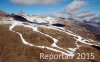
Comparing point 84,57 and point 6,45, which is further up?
point 6,45

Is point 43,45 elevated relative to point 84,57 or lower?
elevated

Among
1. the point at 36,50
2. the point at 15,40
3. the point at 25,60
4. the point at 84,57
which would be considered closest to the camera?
the point at 25,60

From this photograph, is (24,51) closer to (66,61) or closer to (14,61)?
(14,61)

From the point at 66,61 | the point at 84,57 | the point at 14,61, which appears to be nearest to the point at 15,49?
the point at 14,61

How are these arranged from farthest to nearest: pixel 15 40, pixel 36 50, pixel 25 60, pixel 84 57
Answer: pixel 15 40 → pixel 84 57 → pixel 36 50 → pixel 25 60

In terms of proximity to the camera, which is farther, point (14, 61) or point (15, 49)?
point (15, 49)

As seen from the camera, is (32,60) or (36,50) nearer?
(32,60)

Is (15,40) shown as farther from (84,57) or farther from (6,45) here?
(84,57)

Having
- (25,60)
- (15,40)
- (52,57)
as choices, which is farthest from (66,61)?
(15,40)

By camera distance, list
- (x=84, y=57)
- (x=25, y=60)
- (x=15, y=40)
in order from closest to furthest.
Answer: (x=25, y=60), (x=84, y=57), (x=15, y=40)
